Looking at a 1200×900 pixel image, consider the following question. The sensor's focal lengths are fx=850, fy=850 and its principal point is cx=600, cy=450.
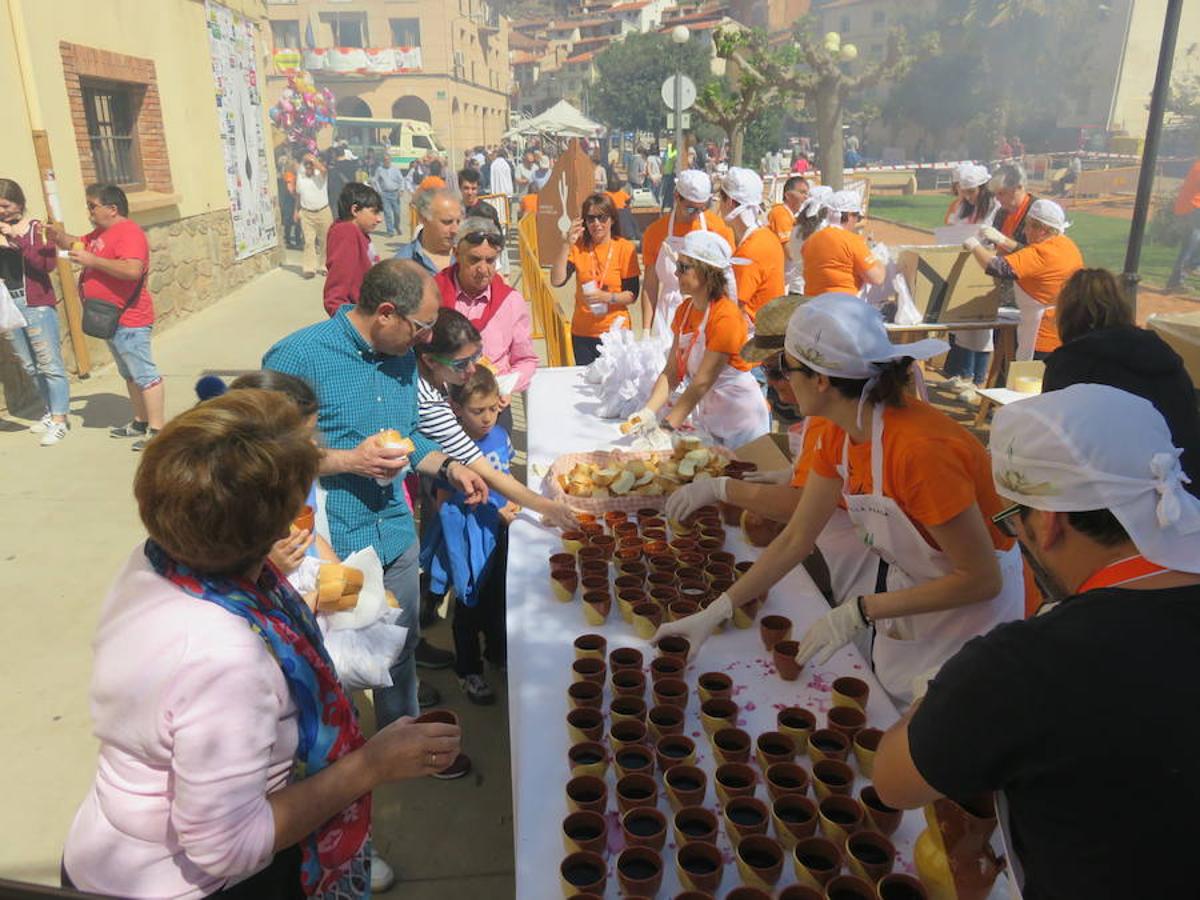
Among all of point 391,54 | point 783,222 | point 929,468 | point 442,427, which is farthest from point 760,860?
point 391,54

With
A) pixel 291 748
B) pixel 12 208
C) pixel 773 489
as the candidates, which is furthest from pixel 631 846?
pixel 12 208

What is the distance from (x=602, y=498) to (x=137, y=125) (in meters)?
10.1

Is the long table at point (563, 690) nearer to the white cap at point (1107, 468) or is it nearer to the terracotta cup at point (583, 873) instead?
the terracotta cup at point (583, 873)

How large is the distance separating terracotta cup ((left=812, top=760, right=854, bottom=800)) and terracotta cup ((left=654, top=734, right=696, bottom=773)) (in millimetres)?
277

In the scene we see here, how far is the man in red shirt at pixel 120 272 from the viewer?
640 centimetres

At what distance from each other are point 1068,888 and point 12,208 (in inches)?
303

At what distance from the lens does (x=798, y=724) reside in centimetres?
212

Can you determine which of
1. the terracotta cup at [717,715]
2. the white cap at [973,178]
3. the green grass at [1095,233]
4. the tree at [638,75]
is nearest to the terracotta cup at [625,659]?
the terracotta cup at [717,715]

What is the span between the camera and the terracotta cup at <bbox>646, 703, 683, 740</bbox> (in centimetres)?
207

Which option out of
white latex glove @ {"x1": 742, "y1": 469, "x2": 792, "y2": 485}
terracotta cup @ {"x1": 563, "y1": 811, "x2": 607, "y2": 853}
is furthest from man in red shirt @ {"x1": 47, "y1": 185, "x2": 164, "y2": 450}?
terracotta cup @ {"x1": 563, "y1": 811, "x2": 607, "y2": 853}

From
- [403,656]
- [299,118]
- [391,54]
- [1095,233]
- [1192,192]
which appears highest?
[391,54]

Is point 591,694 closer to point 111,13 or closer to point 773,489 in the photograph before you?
point 773,489

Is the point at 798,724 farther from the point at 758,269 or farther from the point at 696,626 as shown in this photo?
the point at 758,269

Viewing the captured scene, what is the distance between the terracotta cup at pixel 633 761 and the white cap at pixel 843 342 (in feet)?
3.60
